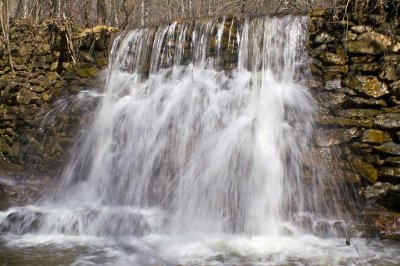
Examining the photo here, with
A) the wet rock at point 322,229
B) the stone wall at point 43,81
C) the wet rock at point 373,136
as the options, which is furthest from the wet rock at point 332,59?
the stone wall at point 43,81

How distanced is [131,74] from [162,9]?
1886 cm

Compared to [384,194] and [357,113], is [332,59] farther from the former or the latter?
[384,194]

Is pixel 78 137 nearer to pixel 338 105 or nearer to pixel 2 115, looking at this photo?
pixel 2 115

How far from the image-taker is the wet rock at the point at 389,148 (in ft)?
16.4

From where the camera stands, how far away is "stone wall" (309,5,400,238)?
197 inches

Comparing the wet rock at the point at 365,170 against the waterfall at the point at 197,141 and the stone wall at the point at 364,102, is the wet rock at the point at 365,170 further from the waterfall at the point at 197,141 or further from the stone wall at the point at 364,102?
the waterfall at the point at 197,141

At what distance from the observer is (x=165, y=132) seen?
20.5ft

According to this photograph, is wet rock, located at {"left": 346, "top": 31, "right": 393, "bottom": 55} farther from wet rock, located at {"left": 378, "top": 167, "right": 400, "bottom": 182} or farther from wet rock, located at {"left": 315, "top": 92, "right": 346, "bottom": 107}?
wet rock, located at {"left": 378, "top": 167, "right": 400, "bottom": 182}

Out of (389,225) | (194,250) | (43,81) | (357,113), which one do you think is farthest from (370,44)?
(43,81)


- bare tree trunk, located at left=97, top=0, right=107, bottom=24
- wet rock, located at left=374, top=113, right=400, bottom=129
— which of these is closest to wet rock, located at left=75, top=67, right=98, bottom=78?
bare tree trunk, located at left=97, top=0, right=107, bottom=24

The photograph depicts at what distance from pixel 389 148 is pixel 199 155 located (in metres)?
2.49

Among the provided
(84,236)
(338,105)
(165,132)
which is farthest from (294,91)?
(84,236)

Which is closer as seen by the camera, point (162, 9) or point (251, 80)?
point (251, 80)

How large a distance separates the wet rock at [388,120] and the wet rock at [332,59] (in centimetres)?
97
